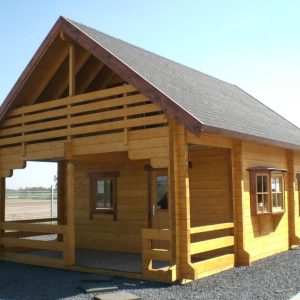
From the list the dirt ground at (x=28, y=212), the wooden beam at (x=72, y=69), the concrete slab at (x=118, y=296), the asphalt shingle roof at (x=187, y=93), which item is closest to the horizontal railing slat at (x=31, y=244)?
the concrete slab at (x=118, y=296)

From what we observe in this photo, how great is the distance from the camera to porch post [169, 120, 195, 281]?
9.38 m

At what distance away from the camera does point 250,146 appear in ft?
39.7

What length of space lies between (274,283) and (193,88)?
18.2 ft

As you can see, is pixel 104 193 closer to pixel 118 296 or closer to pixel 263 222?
pixel 263 222

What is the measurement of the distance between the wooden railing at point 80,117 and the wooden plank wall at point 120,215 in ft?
5.78

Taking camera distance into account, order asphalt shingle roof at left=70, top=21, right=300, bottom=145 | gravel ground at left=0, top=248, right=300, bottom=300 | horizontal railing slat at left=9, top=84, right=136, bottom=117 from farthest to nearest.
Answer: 1. horizontal railing slat at left=9, top=84, right=136, bottom=117
2. asphalt shingle roof at left=70, top=21, right=300, bottom=145
3. gravel ground at left=0, top=248, right=300, bottom=300

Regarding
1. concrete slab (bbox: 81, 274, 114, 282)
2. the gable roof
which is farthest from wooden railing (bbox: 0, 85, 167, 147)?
concrete slab (bbox: 81, 274, 114, 282)

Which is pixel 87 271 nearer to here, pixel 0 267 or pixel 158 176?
pixel 0 267

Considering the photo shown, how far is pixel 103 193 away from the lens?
1465cm

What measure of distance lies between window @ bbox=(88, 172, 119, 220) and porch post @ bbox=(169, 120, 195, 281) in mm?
4744

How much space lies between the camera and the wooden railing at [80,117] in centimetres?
1035

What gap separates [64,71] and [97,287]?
654 centimetres

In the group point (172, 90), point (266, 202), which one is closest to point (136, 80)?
point (172, 90)

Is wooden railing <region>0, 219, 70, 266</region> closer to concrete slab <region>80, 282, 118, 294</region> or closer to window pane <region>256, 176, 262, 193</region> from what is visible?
concrete slab <region>80, 282, 118, 294</region>
